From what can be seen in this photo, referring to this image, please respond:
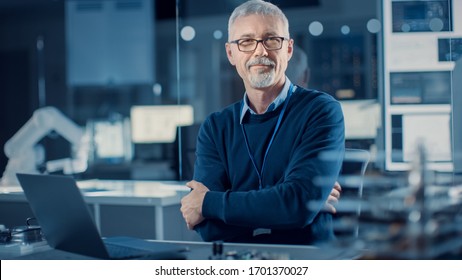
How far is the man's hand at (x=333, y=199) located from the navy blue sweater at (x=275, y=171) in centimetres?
3

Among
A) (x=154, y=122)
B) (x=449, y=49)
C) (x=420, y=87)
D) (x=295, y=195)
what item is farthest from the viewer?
(x=154, y=122)

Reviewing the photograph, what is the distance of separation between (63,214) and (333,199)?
840mm

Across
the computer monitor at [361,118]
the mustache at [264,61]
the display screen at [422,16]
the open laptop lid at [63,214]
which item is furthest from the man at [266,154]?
the computer monitor at [361,118]

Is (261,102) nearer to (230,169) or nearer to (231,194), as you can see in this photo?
(230,169)

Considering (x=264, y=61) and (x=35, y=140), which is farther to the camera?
(x=35, y=140)

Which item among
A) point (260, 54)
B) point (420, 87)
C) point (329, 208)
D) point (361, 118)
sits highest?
point (260, 54)

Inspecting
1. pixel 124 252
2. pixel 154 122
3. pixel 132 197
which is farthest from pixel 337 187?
pixel 154 122

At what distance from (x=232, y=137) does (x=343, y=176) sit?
1.30 feet

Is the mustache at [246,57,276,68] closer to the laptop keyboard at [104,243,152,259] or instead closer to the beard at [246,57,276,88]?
the beard at [246,57,276,88]

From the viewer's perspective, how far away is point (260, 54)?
2.26 m

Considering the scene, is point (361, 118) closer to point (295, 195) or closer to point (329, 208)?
point (329, 208)

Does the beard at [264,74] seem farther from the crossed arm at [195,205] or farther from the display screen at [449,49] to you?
the display screen at [449,49]

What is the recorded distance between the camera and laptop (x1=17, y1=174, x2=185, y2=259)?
168cm

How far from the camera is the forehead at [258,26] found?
2236 millimetres
